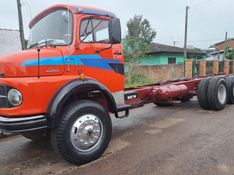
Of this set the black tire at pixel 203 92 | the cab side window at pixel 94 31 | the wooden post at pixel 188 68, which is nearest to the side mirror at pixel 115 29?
the cab side window at pixel 94 31

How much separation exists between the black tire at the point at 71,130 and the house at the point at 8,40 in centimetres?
1445

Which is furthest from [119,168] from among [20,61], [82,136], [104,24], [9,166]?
[104,24]

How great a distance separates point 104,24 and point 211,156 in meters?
2.94

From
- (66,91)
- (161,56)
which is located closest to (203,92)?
(66,91)

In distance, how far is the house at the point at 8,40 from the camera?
16.2 meters

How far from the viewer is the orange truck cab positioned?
3164 millimetres

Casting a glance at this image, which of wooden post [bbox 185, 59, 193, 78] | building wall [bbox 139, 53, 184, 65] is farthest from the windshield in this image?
building wall [bbox 139, 53, 184, 65]

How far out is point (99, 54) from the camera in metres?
4.07

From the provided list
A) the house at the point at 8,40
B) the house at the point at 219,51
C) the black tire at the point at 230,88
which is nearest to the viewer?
the black tire at the point at 230,88

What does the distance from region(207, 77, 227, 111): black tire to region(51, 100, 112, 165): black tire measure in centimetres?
395

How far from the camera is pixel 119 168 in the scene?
3430mm

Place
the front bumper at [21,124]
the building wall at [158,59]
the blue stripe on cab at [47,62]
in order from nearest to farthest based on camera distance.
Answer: the front bumper at [21,124] → the blue stripe on cab at [47,62] → the building wall at [158,59]

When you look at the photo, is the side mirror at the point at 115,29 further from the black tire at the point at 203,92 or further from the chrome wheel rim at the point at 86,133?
the black tire at the point at 203,92

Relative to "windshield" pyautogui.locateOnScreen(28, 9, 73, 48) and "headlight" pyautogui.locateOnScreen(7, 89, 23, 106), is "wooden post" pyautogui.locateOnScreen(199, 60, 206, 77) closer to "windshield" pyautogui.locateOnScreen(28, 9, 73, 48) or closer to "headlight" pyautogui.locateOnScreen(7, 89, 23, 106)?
"windshield" pyautogui.locateOnScreen(28, 9, 73, 48)
